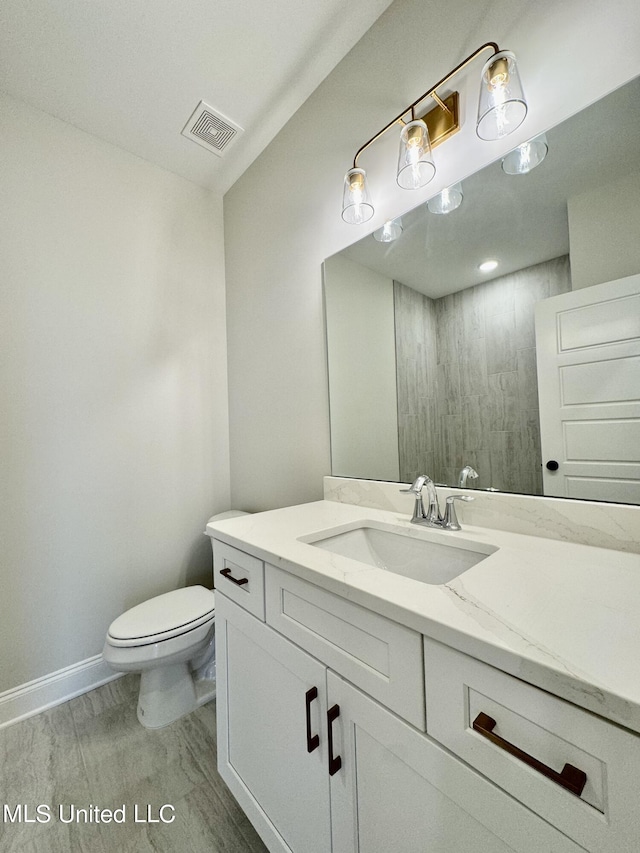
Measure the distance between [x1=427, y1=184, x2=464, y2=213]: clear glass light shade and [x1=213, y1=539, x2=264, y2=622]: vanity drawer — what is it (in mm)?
1183

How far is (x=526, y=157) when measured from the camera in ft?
3.01

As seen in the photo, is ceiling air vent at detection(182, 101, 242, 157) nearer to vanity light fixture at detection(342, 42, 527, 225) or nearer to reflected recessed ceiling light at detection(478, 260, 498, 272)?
vanity light fixture at detection(342, 42, 527, 225)

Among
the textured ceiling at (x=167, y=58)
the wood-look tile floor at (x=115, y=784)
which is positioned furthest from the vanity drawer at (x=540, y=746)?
the textured ceiling at (x=167, y=58)

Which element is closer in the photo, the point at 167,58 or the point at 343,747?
the point at 343,747

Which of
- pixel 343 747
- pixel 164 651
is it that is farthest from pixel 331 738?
pixel 164 651

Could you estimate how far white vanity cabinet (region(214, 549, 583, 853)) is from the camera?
1.61 ft

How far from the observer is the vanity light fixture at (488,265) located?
1006 millimetres

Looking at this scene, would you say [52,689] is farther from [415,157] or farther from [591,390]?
[415,157]

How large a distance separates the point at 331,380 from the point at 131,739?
159 cm

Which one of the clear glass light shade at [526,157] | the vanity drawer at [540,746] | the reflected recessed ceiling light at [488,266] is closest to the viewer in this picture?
the vanity drawer at [540,746]

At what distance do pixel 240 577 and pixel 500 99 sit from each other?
1426 millimetres

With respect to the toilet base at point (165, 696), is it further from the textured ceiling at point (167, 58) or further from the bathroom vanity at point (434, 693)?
the textured ceiling at point (167, 58)

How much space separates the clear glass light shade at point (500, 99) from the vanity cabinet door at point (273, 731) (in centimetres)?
139

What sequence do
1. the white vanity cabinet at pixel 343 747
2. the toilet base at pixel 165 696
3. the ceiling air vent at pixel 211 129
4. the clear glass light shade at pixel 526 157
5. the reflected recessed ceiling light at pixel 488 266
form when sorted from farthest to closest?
the ceiling air vent at pixel 211 129 → the toilet base at pixel 165 696 → the reflected recessed ceiling light at pixel 488 266 → the clear glass light shade at pixel 526 157 → the white vanity cabinet at pixel 343 747
